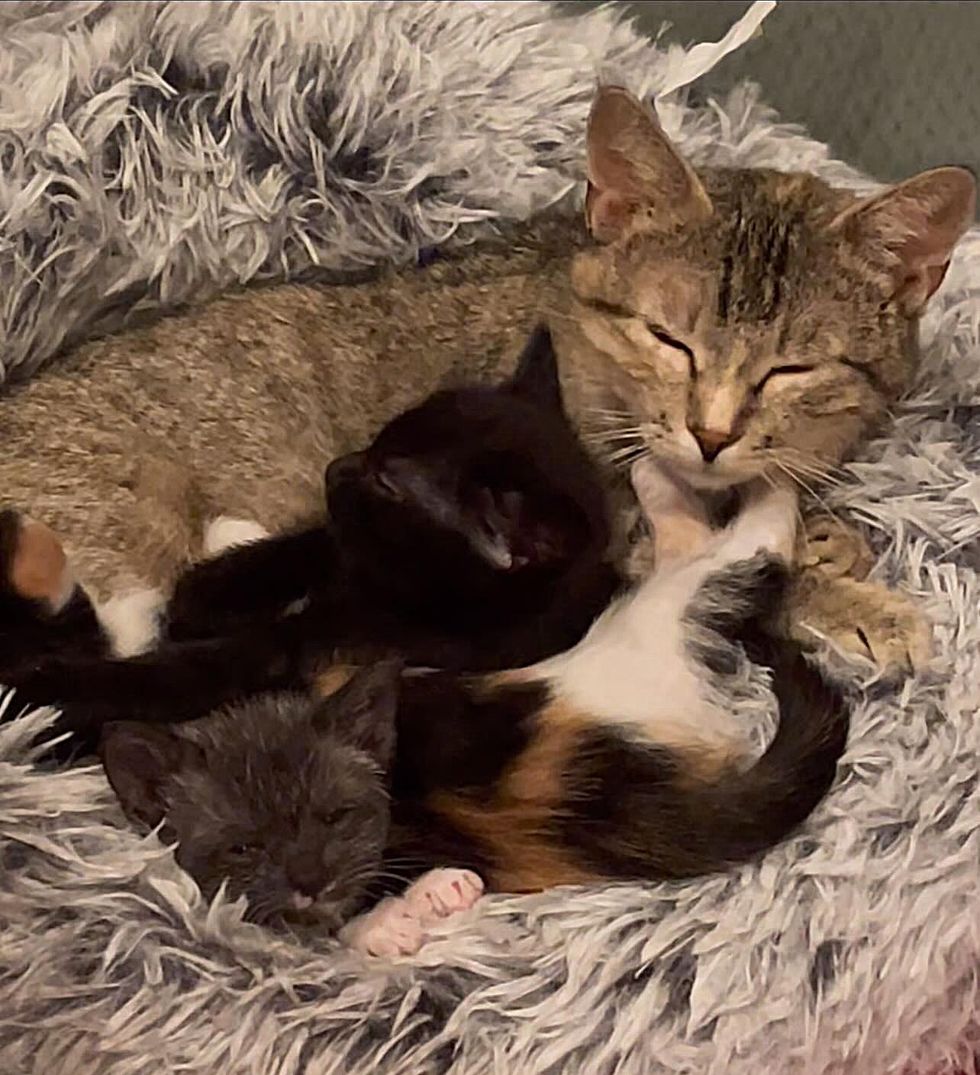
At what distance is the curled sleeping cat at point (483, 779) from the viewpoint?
1.11m

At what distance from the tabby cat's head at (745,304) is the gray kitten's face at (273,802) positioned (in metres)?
0.37

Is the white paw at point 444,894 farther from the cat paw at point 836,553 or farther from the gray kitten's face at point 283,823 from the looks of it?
the cat paw at point 836,553

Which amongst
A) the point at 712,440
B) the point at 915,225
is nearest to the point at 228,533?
the point at 712,440

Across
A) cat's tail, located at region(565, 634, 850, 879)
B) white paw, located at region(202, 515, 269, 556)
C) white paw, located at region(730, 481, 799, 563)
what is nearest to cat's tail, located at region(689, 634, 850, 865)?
cat's tail, located at region(565, 634, 850, 879)

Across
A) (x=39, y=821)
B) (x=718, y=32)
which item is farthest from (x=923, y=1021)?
(x=718, y=32)

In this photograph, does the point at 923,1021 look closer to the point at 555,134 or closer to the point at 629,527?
the point at 629,527

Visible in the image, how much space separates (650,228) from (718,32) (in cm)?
74

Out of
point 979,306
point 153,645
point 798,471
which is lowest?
point 153,645

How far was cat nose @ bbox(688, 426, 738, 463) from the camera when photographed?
4.13 feet

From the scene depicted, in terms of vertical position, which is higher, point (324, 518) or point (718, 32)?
point (718, 32)

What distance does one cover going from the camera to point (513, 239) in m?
1.58

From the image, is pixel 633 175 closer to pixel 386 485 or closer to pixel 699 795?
pixel 386 485

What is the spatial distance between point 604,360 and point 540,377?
0.25ft

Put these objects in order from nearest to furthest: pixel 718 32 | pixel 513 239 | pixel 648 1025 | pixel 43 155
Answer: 1. pixel 648 1025
2. pixel 43 155
3. pixel 513 239
4. pixel 718 32
